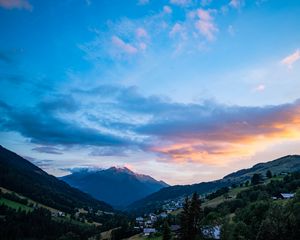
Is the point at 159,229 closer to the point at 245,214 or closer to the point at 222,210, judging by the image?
the point at 222,210

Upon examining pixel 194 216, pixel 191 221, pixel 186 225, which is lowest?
pixel 186 225

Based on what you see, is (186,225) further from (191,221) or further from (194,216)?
(194,216)

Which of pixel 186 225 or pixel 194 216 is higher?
pixel 194 216

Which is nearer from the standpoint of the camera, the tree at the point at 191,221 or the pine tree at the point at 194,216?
the tree at the point at 191,221

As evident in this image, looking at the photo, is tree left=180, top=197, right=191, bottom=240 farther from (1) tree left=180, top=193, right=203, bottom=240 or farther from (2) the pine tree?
(2) the pine tree

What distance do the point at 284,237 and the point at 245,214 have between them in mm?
36241

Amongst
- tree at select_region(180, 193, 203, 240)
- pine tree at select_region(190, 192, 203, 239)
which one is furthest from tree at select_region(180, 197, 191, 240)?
pine tree at select_region(190, 192, 203, 239)

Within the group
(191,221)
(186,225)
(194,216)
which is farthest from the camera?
(194,216)

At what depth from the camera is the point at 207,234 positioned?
110 metres

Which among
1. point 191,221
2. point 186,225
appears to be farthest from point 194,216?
point 186,225

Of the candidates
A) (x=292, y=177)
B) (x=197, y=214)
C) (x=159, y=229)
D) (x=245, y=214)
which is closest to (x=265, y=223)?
(x=197, y=214)

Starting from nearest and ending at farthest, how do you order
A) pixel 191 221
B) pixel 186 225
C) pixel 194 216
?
pixel 191 221 → pixel 186 225 → pixel 194 216

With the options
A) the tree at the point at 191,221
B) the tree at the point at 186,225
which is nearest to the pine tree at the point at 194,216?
the tree at the point at 191,221

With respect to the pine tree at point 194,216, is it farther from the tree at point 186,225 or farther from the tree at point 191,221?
the tree at point 186,225
